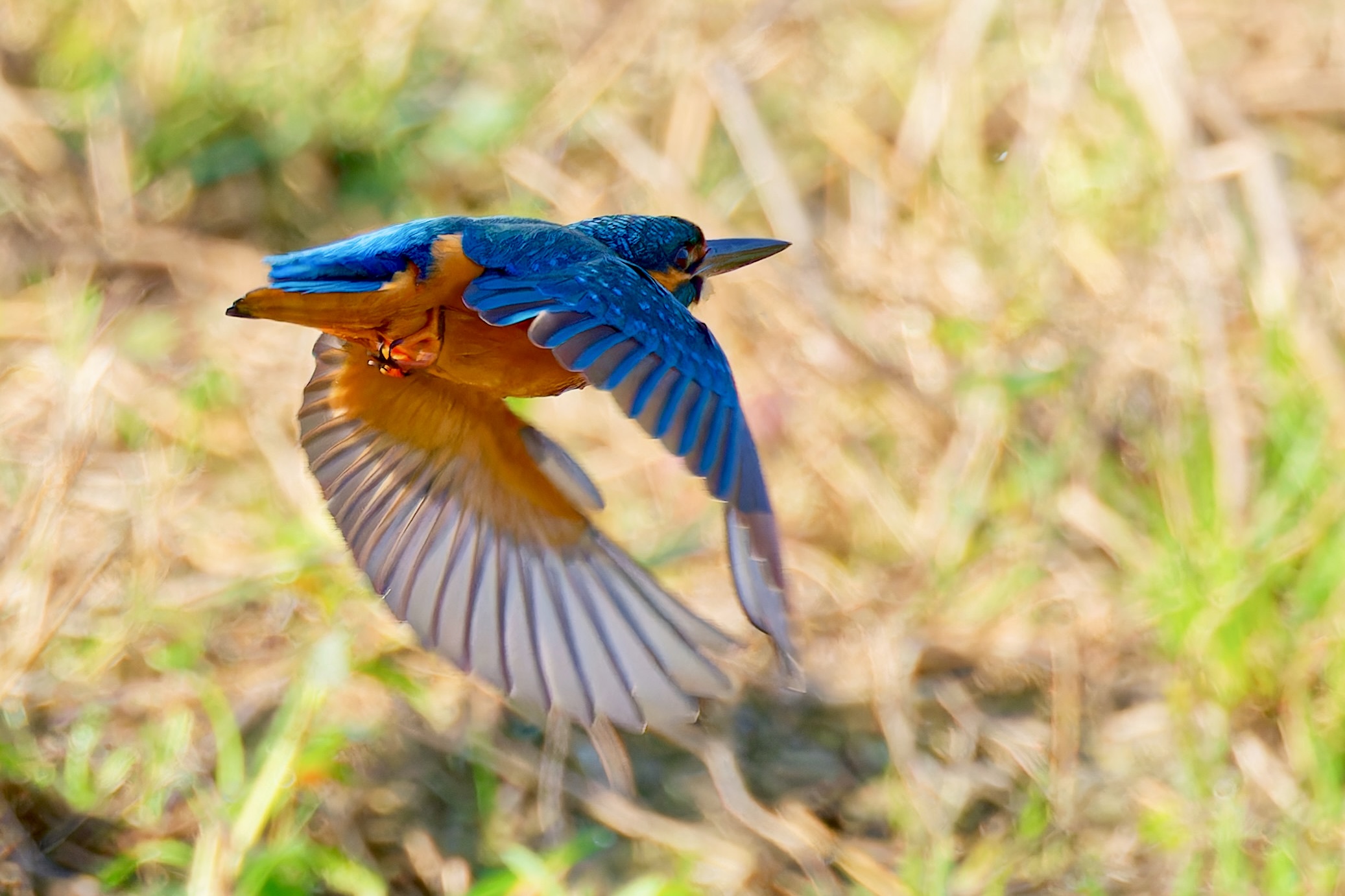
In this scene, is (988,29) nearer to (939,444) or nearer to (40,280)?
(939,444)

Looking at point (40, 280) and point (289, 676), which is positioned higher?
point (40, 280)

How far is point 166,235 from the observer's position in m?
4.42

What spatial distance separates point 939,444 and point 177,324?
2.07 meters

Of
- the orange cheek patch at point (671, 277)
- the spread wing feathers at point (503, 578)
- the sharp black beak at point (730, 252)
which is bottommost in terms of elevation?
the spread wing feathers at point (503, 578)

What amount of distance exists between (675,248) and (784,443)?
1170mm

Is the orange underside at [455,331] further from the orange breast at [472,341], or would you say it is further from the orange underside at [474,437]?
the orange underside at [474,437]

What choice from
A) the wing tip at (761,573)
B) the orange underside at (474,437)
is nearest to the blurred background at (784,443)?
the orange underside at (474,437)

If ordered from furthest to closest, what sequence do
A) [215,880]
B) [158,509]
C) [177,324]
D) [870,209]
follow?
[870,209], [177,324], [158,509], [215,880]

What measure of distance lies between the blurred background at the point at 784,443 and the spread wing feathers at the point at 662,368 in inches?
32.9

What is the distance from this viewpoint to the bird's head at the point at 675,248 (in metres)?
2.88

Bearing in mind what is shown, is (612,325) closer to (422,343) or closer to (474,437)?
(422,343)

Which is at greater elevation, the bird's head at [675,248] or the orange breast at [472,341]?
the bird's head at [675,248]

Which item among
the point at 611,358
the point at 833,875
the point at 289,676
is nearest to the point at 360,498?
the point at 289,676

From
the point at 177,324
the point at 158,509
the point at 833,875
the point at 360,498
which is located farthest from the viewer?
the point at 177,324
